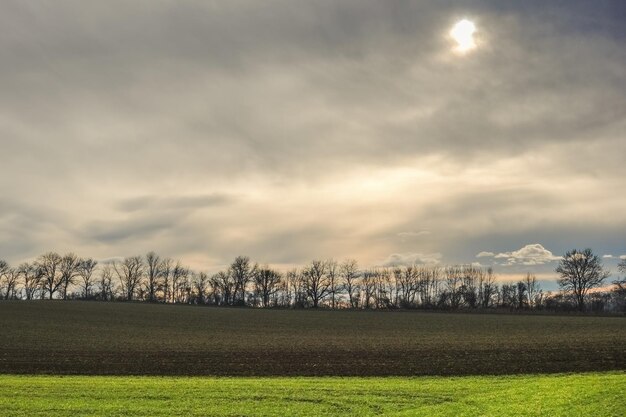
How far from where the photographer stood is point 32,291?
170 metres

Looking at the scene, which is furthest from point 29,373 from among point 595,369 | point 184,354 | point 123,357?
point 595,369

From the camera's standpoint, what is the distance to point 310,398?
75.1 ft

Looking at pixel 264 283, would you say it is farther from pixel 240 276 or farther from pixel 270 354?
pixel 270 354

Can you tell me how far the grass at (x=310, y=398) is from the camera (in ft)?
64.0

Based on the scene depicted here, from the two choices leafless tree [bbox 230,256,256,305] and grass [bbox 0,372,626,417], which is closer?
grass [bbox 0,372,626,417]

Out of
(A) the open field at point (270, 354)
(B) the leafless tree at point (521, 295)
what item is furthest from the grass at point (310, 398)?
(B) the leafless tree at point (521, 295)

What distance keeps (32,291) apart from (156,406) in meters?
177

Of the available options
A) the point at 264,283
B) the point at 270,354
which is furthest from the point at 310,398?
the point at 264,283

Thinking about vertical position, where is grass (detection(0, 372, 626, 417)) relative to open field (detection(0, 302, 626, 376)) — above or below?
above

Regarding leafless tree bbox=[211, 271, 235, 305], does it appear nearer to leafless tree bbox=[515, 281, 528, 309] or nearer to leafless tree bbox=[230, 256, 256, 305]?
leafless tree bbox=[230, 256, 256, 305]

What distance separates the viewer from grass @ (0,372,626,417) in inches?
768

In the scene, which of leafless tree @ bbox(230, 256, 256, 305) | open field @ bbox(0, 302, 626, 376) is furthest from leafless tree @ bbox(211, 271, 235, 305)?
open field @ bbox(0, 302, 626, 376)

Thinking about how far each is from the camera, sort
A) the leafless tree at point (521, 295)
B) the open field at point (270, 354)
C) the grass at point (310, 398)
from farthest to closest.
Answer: the leafless tree at point (521, 295) → the open field at point (270, 354) → the grass at point (310, 398)

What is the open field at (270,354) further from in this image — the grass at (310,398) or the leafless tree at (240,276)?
the leafless tree at (240,276)
